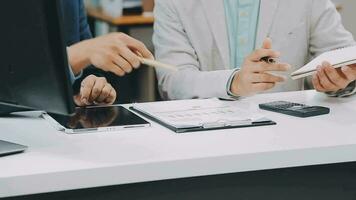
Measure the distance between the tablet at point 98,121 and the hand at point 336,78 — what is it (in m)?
0.45

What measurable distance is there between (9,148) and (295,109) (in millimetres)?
574

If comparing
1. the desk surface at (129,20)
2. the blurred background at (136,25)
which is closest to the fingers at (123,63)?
the blurred background at (136,25)

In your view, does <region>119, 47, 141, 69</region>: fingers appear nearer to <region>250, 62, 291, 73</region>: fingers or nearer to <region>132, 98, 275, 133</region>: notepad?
<region>132, 98, 275, 133</region>: notepad

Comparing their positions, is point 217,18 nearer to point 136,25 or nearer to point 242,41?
point 242,41

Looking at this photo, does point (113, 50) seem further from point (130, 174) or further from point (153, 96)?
point (153, 96)

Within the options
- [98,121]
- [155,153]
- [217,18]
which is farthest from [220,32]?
[155,153]

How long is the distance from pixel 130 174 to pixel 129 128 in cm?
23

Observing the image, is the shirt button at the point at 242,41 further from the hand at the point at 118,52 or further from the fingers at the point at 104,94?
the hand at the point at 118,52

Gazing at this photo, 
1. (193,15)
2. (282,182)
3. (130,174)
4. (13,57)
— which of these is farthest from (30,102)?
(193,15)

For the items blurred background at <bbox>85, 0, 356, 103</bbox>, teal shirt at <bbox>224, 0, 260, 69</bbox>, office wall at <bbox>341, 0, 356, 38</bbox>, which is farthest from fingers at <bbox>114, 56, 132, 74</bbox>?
office wall at <bbox>341, 0, 356, 38</bbox>

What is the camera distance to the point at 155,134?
1044 mm

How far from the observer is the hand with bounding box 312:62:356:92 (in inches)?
52.9

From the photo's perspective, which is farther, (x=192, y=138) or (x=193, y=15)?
(x=193, y=15)

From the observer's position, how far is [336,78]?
4.43 ft
